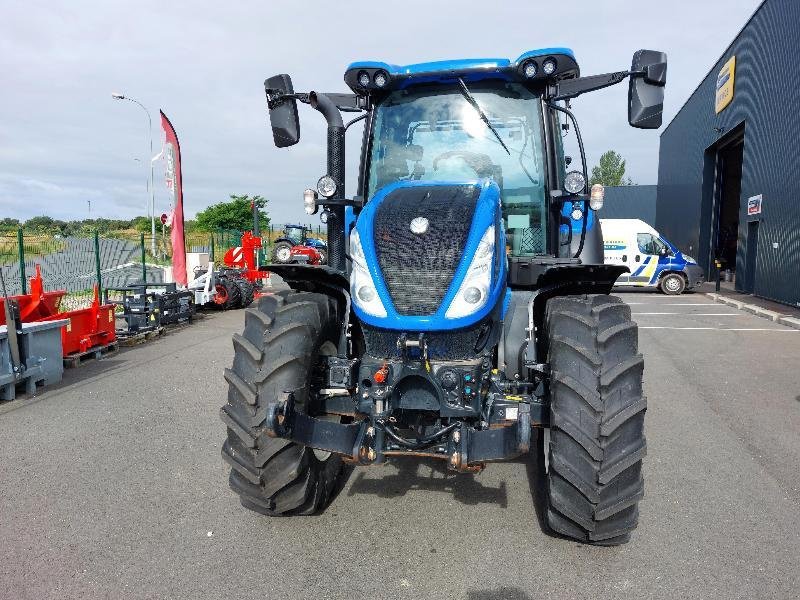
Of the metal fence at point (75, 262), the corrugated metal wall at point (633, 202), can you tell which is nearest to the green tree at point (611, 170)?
the corrugated metal wall at point (633, 202)

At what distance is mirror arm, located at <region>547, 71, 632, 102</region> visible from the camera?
4.01 meters

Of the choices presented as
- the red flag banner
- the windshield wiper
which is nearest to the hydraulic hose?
the windshield wiper

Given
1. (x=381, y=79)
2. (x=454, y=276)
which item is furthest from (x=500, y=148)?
(x=454, y=276)

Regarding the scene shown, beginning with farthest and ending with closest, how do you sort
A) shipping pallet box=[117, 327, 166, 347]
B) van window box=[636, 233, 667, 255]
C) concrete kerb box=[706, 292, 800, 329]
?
van window box=[636, 233, 667, 255] → concrete kerb box=[706, 292, 800, 329] → shipping pallet box=[117, 327, 166, 347]

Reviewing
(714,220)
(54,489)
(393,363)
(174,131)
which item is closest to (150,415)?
(54,489)

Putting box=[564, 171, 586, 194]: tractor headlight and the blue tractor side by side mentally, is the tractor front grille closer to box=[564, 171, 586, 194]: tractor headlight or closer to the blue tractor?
the blue tractor

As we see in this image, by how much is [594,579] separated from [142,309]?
9088 millimetres

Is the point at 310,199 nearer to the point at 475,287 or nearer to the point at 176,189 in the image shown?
the point at 475,287

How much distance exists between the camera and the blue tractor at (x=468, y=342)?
9.70ft

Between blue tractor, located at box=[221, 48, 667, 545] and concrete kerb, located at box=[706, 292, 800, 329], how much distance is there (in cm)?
1031

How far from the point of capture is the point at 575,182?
381cm

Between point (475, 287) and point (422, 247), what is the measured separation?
35cm

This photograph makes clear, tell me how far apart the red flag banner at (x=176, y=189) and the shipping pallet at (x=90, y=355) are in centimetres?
405

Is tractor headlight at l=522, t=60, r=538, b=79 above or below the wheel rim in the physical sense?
above
